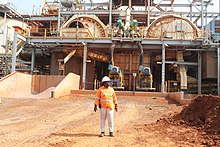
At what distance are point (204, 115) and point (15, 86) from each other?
49.4ft

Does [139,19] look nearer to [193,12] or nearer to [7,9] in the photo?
[193,12]

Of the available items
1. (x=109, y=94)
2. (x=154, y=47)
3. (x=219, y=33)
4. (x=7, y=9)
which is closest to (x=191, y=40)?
(x=154, y=47)

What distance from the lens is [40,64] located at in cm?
3406

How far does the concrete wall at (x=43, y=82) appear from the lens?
832 inches

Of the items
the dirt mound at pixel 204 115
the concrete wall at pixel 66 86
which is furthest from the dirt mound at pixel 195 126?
the concrete wall at pixel 66 86

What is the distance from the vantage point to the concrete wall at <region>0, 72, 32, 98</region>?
18.3 meters

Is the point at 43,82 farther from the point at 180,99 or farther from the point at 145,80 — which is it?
the point at 180,99

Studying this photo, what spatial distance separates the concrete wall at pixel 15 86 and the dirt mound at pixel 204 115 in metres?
13.2

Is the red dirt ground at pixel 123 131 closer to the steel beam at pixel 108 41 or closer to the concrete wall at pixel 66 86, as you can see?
the concrete wall at pixel 66 86

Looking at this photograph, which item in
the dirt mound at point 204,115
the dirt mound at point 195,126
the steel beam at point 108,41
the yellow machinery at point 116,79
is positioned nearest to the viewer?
the dirt mound at point 195,126

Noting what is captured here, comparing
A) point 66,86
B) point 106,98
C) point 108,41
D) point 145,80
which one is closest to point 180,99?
point 145,80

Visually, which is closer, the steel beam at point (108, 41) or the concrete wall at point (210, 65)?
the steel beam at point (108, 41)

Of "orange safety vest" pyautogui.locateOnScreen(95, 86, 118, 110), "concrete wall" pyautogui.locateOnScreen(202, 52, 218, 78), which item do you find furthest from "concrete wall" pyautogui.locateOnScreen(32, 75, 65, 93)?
"orange safety vest" pyautogui.locateOnScreen(95, 86, 118, 110)

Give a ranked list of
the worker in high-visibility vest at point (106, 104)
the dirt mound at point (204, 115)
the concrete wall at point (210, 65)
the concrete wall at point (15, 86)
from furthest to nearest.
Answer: the concrete wall at point (210, 65), the concrete wall at point (15, 86), the dirt mound at point (204, 115), the worker in high-visibility vest at point (106, 104)
